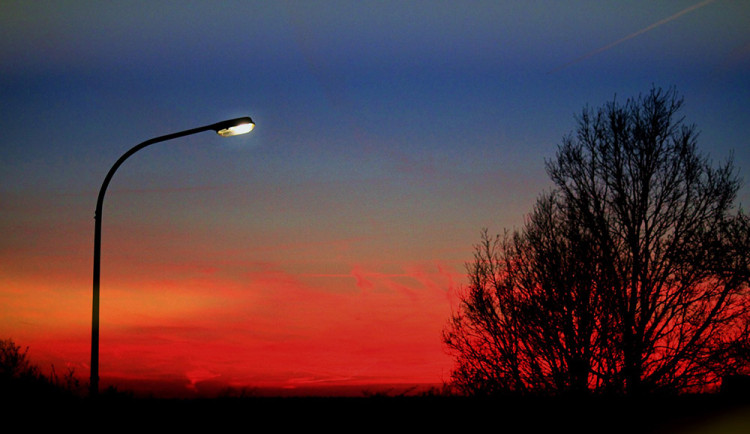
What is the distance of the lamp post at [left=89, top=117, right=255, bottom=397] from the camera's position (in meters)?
12.5

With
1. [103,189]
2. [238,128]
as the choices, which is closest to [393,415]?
[238,128]

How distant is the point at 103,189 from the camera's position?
44.4 ft

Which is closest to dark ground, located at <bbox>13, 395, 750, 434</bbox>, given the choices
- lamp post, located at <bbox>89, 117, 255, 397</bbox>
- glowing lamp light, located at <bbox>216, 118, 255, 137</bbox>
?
lamp post, located at <bbox>89, 117, 255, 397</bbox>

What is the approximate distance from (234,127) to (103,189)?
2792 mm

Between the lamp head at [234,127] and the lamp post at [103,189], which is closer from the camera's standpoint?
the lamp post at [103,189]

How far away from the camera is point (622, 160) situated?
75.2 feet

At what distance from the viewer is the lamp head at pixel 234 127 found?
13.4m

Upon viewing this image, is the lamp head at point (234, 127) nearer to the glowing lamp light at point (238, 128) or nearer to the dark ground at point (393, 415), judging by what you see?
the glowing lamp light at point (238, 128)

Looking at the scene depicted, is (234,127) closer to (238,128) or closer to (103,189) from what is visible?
(238,128)

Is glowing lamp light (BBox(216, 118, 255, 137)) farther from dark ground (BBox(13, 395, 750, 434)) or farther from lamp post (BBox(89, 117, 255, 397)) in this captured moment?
dark ground (BBox(13, 395, 750, 434))

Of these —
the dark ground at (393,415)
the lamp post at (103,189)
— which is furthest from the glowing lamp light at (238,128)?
the dark ground at (393,415)

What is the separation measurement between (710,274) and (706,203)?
A: 7.30ft

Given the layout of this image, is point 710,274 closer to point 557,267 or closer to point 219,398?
point 557,267

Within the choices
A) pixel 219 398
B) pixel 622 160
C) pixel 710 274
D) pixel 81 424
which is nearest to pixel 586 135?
pixel 622 160
